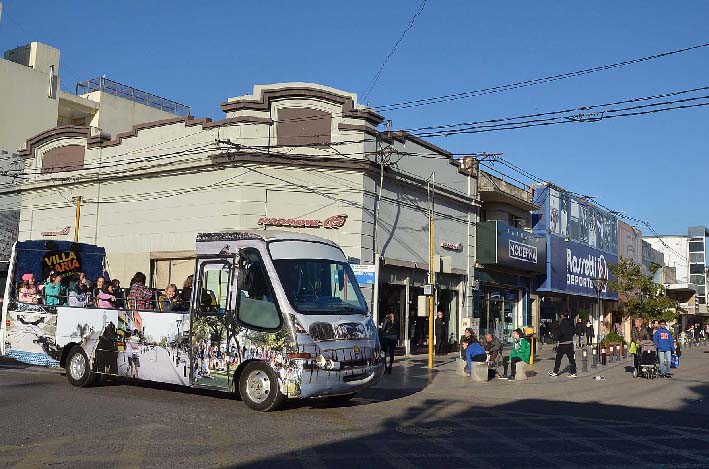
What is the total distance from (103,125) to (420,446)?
3483 cm

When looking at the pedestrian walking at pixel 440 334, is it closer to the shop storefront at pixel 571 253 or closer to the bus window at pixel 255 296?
the shop storefront at pixel 571 253

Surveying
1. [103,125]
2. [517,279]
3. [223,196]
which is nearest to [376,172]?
[223,196]

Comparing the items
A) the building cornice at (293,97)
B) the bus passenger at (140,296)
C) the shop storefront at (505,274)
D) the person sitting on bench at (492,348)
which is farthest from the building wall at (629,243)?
the bus passenger at (140,296)

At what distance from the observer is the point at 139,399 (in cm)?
1187

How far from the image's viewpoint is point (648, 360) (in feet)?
62.3

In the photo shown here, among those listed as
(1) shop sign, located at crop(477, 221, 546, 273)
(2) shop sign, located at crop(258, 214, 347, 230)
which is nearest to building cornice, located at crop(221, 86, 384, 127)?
(2) shop sign, located at crop(258, 214, 347, 230)

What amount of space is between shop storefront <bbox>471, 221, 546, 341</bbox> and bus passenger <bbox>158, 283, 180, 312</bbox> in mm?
15871

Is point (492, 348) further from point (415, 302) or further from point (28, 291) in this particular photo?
point (28, 291)

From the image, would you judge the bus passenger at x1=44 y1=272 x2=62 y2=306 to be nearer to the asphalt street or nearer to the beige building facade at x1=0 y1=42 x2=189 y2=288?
the asphalt street

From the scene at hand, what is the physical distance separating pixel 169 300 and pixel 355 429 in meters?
4.76

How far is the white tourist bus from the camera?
10719 mm

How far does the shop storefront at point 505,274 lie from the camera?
2947 cm

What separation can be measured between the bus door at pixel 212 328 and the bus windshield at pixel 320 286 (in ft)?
3.35

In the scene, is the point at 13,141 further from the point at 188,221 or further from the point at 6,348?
the point at 6,348
